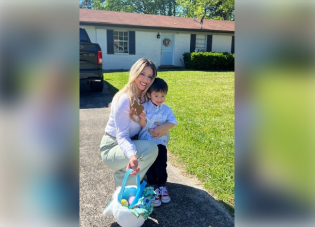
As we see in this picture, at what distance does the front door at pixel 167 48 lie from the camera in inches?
720

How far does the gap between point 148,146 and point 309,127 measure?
175 centimetres

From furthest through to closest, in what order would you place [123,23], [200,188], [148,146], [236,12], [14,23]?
[123,23] → [200,188] → [148,146] → [236,12] → [14,23]

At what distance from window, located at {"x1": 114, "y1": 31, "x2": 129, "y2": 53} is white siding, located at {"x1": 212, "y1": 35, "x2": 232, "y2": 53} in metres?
6.60

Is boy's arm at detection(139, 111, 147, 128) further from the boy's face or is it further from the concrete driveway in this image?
the concrete driveway

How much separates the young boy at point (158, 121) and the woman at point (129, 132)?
6 cm

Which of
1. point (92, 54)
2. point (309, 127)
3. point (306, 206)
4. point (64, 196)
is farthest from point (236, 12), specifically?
point (92, 54)

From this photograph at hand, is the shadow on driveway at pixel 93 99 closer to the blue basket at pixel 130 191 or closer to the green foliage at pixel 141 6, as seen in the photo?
the blue basket at pixel 130 191

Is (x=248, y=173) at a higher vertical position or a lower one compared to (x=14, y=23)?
lower

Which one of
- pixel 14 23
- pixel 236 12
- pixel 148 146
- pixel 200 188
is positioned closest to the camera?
pixel 14 23

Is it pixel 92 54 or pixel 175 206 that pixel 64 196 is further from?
pixel 92 54

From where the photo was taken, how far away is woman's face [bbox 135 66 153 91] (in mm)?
2545

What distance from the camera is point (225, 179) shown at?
3.01 metres

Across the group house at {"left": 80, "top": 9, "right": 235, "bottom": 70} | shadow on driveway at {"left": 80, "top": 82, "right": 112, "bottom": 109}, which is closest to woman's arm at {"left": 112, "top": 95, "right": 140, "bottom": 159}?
shadow on driveway at {"left": 80, "top": 82, "right": 112, "bottom": 109}

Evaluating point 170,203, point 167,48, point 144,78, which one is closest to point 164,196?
point 170,203
